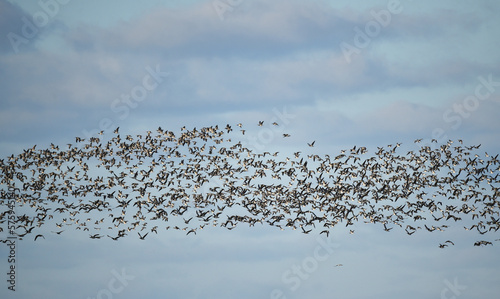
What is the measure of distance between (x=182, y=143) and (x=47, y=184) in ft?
45.4

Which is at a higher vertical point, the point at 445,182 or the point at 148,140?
the point at 148,140

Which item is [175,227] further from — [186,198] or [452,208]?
[452,208]

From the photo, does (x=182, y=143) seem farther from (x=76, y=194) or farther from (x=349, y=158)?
(x=349, y=158)

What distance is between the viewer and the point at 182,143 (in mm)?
59562

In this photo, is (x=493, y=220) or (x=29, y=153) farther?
(x=29, y=153)

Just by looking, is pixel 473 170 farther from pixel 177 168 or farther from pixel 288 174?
pixel 177 168

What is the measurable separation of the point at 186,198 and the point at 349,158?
16.5 m

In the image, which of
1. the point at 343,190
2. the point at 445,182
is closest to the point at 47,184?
the point at 343,190

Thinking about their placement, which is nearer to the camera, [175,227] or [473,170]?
[175,227]

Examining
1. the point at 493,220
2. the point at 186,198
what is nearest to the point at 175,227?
the point at 186,198

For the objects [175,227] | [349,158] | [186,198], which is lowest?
[175,227]

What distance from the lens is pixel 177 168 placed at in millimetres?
59094

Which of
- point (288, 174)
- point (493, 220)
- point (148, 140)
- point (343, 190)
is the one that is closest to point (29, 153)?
point (148, 140)

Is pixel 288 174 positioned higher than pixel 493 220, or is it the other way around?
pixel 288 174
